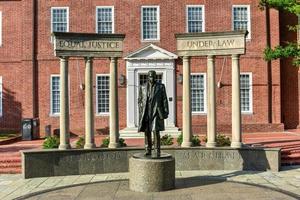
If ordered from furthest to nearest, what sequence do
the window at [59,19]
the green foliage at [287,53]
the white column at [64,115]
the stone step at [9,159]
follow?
the window at [59,19], the green foliage at [287,53], the stone step at [9,159], the white column at [64,115]

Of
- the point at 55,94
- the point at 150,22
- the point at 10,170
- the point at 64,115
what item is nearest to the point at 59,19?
the point at 55,94

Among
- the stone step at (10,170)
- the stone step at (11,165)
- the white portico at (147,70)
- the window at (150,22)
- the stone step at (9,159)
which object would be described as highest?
the window at (150,22)

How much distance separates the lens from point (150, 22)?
2425 centimetres

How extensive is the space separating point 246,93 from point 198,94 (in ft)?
8.80

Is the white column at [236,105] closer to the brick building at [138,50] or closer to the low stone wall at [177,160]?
the low stone wall at [177,160]

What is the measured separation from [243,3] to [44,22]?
11.2 metres

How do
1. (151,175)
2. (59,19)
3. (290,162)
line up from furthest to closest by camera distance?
(59,19) < (290,162) < (151,175)

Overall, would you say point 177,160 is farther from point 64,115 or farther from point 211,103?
point 64,115

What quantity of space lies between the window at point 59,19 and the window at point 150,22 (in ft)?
14.2

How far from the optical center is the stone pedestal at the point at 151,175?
10203 mm

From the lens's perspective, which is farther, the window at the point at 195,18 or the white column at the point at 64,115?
the window at the point at 195,18

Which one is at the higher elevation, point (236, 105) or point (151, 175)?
point (236, 105)

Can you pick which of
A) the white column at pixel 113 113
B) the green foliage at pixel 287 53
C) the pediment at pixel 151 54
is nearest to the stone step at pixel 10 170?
the white column at pixel 113 113

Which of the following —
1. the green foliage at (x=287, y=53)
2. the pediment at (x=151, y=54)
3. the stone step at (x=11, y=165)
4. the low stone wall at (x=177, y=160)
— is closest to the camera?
the low stone wall at (x=177, y=160)
